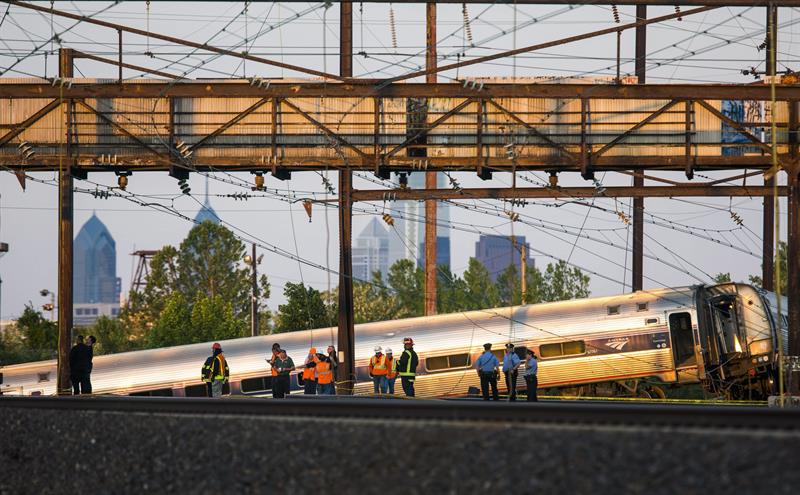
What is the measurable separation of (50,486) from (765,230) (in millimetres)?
38944

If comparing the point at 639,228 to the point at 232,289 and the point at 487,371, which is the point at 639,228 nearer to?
the point at 487,371

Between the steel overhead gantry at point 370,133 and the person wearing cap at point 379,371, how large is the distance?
1.20m

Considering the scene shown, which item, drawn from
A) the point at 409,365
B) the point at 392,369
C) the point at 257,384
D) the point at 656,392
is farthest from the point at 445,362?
the point at 656,392

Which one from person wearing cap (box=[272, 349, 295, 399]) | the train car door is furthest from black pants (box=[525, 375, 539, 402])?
person wearing cap (box=[272, 349, 295, 399])

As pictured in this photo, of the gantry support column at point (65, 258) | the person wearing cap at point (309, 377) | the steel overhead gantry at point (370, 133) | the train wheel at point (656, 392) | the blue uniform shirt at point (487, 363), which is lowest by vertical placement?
the train wheel at point (656, 392)

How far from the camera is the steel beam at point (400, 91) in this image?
103 ft

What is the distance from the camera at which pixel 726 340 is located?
115 ft

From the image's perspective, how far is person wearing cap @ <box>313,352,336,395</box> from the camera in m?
31.6

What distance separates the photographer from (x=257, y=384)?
35812 millimetres

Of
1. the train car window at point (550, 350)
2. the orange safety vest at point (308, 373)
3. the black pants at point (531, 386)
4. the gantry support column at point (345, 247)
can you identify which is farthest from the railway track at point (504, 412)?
the train car window at point (550, 350)

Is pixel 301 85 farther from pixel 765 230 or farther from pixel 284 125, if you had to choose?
pixel 765 230

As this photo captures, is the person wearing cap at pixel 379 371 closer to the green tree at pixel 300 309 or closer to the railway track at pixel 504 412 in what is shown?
the railway track at pixel 504 412

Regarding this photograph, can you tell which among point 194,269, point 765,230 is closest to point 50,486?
point 765,230

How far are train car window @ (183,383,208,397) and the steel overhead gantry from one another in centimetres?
465
